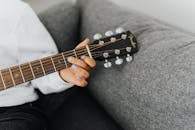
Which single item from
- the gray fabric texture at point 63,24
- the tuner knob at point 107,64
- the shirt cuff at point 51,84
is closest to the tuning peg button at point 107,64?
the tuner knob at point 107,64

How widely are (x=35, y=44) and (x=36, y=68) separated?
134 mm

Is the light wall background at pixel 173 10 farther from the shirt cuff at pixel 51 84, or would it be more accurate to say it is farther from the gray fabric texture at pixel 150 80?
the shirt cuff at pixel 51 84

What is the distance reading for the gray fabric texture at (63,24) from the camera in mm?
1192

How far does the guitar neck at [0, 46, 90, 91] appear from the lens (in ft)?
3.11

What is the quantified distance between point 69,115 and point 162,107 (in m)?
0.40

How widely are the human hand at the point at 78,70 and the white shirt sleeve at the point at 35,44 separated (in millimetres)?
56

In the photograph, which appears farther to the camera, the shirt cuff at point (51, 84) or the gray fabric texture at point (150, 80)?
the shirt cuff at point (51, 84)

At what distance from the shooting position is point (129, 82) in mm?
936

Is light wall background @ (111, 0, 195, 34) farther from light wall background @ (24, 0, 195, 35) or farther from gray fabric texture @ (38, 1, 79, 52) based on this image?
gray fabric texture @ (38, 1, 79, 52)

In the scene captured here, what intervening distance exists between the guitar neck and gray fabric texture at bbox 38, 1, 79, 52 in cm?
25

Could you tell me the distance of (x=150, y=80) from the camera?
2.87ft

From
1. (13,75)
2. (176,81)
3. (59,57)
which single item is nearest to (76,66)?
(59,57)

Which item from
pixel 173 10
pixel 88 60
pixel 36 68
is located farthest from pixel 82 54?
pixel 173 10

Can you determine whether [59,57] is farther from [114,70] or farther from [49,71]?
[114,70]
